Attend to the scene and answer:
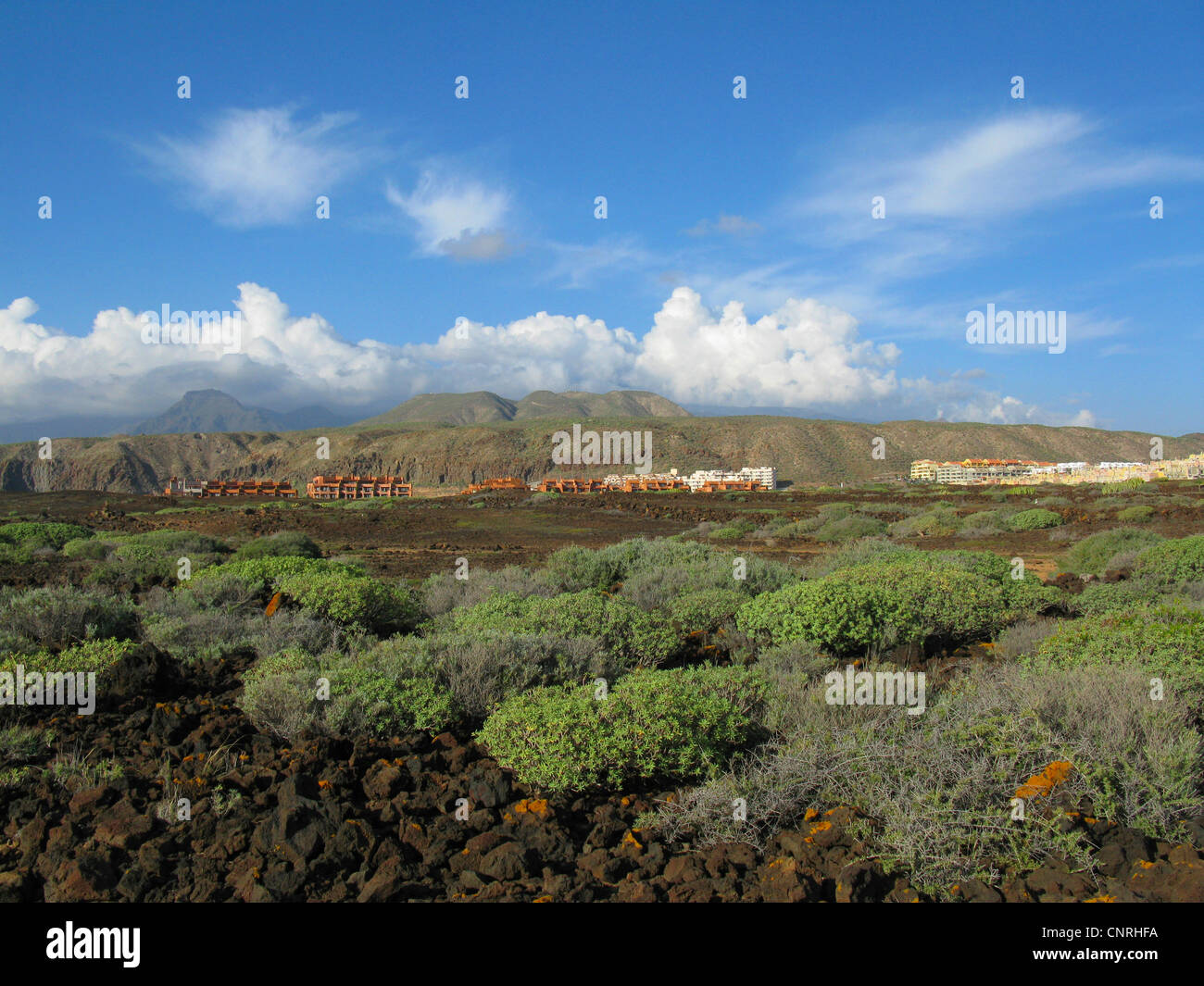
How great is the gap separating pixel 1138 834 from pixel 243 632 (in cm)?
711

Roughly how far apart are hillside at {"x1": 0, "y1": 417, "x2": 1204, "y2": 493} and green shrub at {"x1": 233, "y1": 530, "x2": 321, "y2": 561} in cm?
8055

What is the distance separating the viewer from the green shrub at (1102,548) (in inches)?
599

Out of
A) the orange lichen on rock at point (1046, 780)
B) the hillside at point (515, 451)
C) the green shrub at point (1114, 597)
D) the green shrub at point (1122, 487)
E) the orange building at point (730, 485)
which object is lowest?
the orange lichen on rock at point (1046, 780)

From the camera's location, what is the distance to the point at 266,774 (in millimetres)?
4258

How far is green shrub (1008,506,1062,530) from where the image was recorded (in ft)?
89.4

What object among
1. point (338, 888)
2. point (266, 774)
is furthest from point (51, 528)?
point (338, 888)

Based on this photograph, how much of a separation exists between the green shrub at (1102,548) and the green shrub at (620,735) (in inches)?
520

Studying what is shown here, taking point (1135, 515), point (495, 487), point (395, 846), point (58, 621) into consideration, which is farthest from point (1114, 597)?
point (495, 487)

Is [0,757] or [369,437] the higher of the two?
[369,437]

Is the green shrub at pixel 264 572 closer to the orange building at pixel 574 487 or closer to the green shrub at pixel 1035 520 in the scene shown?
the green shrub at pixel 1035 520

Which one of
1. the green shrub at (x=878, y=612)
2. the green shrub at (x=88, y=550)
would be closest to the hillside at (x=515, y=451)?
the green shrub at (x=88, y=550)

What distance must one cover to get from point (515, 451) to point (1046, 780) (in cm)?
10399

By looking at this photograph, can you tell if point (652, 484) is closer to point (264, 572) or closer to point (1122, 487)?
point (1122, 487)
